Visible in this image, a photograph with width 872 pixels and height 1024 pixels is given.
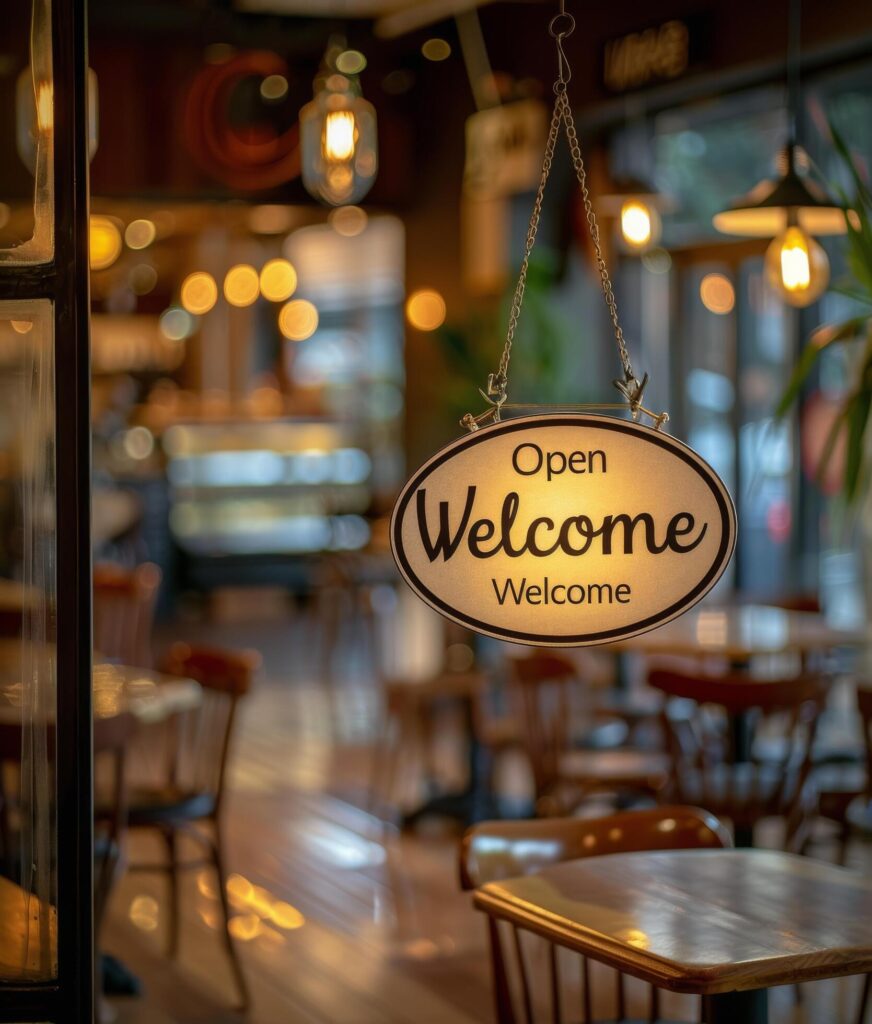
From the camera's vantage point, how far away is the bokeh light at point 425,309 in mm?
9992

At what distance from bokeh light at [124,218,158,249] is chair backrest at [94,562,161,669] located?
6.41m

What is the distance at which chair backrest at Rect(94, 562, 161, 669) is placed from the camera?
6797 mm

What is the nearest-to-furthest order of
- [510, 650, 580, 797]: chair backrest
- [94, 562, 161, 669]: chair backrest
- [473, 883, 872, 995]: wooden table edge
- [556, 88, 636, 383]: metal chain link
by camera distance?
[473, 883, 872, 995]: wooden table edge, [556, 88, 636, 383]: metal chain link, [510, 650, 580, 797]: chair backrest, [94, 562, 161, 669]: chair backrest

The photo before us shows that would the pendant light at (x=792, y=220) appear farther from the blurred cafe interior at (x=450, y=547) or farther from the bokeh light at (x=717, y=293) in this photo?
the bokeh light at (x=717, y=293)

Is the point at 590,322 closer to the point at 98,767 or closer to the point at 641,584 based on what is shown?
the point at 98,767

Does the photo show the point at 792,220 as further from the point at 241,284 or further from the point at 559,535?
the point at 241,284

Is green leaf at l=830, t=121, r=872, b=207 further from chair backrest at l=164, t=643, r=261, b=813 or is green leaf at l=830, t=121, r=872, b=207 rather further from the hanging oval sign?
chair backrest at l=164, t=643, r=261, b=813

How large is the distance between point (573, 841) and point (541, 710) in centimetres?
216

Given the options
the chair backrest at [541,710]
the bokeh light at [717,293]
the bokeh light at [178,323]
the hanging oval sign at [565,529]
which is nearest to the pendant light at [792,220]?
the chair backrest at [541,710]

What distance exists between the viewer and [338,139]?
4.95 meters

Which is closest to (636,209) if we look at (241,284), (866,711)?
(866,711)

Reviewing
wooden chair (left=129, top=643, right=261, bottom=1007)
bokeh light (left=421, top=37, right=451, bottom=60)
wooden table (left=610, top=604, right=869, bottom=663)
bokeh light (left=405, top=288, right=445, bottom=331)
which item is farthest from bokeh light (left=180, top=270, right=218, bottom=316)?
wooden chair (left=129, top=643, right=261, bottom=1007)

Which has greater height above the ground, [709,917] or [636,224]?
[636,224]

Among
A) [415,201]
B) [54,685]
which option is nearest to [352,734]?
[415,201]
